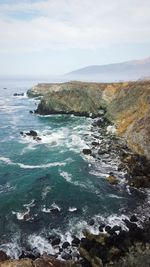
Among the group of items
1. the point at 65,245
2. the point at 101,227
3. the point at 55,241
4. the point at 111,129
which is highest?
the point at 111,129

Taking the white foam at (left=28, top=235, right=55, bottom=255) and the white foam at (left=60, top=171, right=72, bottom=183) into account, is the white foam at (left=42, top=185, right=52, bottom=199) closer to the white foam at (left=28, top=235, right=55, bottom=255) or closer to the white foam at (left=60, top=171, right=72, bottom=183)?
the white foam at (left=60, top=171, right=72, bottom=183)

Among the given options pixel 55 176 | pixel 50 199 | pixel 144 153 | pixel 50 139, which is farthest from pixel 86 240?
pixel 50 139

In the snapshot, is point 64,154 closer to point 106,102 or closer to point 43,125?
point 43,125

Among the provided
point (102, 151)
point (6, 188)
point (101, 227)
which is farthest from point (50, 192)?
point (102, 151)

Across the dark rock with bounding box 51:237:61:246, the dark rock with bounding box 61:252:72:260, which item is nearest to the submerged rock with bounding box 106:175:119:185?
the dark rock with bounding box 51:237:61:246

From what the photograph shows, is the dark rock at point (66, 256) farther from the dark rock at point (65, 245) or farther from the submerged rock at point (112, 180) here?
the submerged rock at point (112, 180)

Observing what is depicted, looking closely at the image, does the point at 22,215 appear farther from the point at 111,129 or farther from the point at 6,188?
the point at 111,129

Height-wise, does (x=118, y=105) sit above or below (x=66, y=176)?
above

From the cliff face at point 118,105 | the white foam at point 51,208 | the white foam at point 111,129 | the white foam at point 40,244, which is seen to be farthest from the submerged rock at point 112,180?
the white foam at point 111,129
